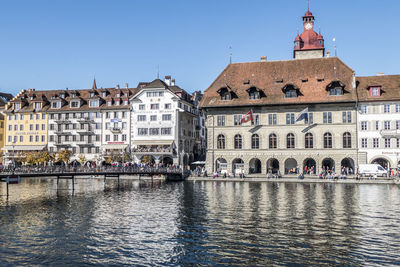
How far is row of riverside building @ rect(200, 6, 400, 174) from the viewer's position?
209 feet

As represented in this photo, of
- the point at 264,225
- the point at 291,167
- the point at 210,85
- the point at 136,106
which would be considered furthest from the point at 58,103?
the point at 264,225

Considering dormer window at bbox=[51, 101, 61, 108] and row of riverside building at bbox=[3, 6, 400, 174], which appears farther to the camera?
dormer window at bbox=[51, 101, 61, 108]

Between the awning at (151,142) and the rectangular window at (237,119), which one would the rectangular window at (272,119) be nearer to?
the rectangular window at (237,119)

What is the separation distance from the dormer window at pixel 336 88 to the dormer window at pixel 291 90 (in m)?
4.98

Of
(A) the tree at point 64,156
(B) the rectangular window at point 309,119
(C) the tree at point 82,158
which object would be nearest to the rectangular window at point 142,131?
(C) the tree at point 82,158

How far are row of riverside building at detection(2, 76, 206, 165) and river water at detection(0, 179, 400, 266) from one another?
131 ft

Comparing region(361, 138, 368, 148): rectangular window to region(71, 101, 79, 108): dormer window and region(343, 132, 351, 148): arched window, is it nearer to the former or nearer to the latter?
region(343, 132, 351, 148): arched window

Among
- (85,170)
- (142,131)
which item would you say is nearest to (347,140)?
(142,131)

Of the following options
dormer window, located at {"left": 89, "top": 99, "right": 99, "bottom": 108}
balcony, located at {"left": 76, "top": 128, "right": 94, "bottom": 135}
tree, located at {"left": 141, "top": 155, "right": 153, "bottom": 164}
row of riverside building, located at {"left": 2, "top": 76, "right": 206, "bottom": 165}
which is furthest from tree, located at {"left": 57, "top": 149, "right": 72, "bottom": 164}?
tree, located at {"left": 141, "top": 155, "right": 153, "bottom": 164}

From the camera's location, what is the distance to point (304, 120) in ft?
219

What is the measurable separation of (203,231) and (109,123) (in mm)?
62937

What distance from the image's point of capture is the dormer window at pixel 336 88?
65562 millimetres

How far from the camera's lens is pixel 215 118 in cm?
7050

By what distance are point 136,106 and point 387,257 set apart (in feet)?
222
